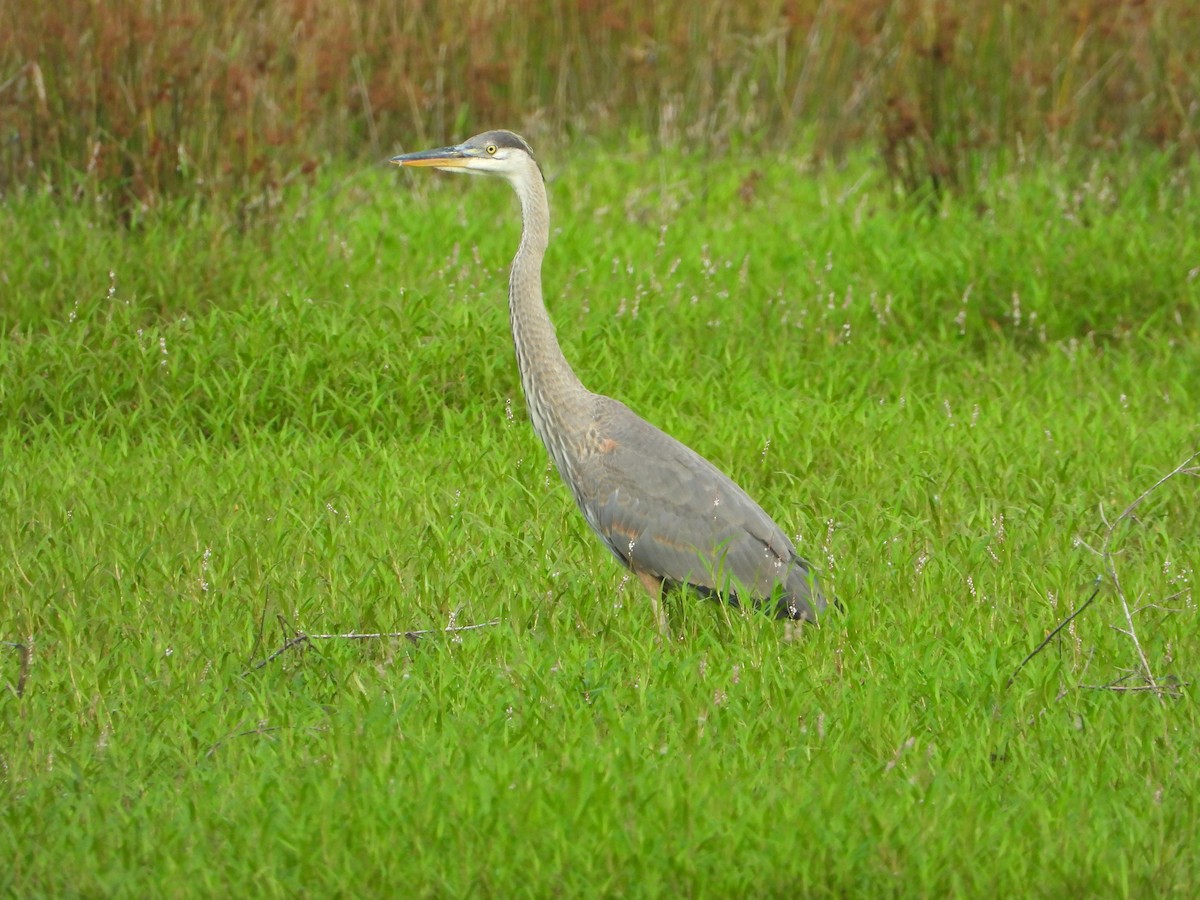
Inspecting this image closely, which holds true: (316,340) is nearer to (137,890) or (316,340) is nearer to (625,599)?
(625,599)

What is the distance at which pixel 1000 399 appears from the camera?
669 centimetres

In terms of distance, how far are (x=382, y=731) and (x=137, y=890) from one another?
2.38 ft

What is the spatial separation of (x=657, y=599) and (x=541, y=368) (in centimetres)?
83

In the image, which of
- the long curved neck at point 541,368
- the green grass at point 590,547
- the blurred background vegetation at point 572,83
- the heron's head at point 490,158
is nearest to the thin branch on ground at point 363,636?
the green grass at point 590,547

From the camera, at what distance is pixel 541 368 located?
4996mm

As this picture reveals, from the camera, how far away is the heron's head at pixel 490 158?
5.38m

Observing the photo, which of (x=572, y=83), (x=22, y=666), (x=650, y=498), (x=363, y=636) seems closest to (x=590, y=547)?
(x=650, y=498)

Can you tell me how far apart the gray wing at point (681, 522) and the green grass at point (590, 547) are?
0.51 feet

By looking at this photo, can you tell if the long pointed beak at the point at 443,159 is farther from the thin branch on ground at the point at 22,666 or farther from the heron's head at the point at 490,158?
the thin branch on ground at the point at 22,666

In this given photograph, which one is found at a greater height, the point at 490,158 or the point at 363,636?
the point at 490,158

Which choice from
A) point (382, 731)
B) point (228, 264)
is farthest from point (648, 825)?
point (228, 264)

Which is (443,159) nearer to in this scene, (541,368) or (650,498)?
(541,368)

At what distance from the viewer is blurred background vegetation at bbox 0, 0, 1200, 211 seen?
24.1 ft

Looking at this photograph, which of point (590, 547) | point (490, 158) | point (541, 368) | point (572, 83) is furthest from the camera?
point (572, 83)
